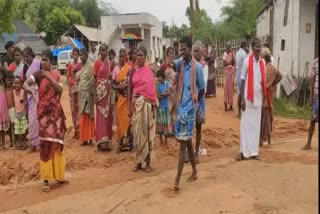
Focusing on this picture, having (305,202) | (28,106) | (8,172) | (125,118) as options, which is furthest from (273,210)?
(28,106)

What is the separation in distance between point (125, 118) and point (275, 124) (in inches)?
165

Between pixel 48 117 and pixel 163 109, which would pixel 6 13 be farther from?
pixel 48 117

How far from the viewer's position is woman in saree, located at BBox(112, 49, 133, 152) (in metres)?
7.45

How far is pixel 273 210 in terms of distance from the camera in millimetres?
4652

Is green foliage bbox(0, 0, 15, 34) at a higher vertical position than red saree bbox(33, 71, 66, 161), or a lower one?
higher

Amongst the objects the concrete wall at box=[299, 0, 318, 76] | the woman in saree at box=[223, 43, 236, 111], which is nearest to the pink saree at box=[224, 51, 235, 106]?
the woman in saree at box=[223, 43, 236, 111]

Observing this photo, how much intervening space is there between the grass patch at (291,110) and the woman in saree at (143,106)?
5677mm

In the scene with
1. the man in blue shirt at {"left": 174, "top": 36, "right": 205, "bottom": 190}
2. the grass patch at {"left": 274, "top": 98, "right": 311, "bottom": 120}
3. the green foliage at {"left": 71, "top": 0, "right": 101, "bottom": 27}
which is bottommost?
the grass patch at {"left": 274, "top": 98, "right": 311, "bottom": 120}

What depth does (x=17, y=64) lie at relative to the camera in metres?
8.23

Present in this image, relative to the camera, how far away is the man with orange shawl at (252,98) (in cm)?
673

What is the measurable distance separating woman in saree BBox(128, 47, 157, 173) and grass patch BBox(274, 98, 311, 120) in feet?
18.6

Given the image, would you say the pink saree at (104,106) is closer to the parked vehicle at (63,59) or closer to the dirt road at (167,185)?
the dirt road at (167,185)

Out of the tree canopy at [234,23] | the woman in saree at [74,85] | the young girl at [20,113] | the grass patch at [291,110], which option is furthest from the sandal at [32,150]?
the tree canopy at [234,23]

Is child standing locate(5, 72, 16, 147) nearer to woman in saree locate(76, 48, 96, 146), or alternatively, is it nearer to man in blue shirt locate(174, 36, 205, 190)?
woman in saree locate(76, 48, 96, 146)
